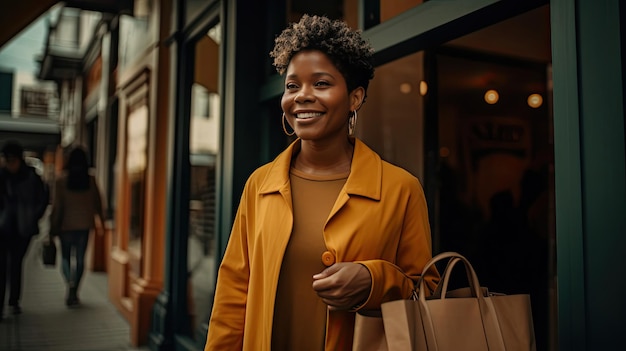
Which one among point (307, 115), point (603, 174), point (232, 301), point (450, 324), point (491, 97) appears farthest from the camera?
point (491, 97)

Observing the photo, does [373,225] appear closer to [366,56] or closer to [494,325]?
[494,325]

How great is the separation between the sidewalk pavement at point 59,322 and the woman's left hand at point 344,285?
4.07 meters

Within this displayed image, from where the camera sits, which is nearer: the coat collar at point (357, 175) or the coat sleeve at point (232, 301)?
the coat collar at point (357, 175)

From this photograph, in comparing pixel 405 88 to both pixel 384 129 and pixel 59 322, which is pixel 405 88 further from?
pixel 59 322

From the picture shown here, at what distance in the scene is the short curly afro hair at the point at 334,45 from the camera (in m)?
1.53

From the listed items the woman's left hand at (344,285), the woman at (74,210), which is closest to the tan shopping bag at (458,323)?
the woman's left hand at (344,285)

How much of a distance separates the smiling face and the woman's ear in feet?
0.14

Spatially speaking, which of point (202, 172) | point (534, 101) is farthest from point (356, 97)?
point (534, 101)

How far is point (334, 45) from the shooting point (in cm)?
152

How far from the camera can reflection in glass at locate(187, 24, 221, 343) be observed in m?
4.19

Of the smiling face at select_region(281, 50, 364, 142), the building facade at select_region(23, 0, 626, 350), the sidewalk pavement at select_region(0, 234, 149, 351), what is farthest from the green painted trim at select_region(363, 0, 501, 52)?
the sidewalk pavement at select_region(0, 234, 149, 351)

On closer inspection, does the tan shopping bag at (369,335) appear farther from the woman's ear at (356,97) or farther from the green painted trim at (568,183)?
the woman's ear at (356,97)

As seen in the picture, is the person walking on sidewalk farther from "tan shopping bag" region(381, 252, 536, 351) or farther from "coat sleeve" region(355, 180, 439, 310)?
"tan shopping bag" region(381, 252, 536, 351)

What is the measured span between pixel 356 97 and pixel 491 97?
3.03 metres
